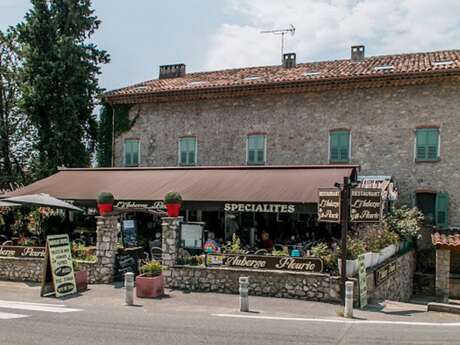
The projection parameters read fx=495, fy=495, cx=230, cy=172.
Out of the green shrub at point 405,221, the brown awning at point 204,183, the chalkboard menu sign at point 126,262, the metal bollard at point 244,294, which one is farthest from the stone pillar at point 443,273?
the chalkboard menu sign at point 126,262

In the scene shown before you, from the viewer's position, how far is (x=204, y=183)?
18.8 m

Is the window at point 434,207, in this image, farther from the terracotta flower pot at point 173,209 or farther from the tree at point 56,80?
the tree at point 56,80

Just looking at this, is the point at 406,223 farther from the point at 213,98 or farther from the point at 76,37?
the point at 76,37

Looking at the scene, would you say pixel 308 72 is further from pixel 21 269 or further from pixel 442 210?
pixel 21 269

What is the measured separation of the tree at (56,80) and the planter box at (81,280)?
46.1 ft

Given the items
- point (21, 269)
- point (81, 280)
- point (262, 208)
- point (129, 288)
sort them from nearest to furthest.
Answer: point (129, 288) → point (81, 280) → point (21, 269) → point (262, 208)

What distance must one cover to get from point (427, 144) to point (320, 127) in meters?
4.55

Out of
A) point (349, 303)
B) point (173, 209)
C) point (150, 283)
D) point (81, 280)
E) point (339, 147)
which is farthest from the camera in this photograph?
point (339, 147)

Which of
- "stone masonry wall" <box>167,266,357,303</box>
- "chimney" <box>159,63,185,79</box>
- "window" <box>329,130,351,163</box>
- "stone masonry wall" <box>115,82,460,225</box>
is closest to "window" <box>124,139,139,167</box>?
"stone masonry wall" <box>115,82,460,225</box>

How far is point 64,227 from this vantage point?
20.0m

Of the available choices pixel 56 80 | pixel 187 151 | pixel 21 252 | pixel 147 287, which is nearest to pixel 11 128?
pixel 56 80

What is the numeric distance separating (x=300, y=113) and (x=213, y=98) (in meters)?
4.38

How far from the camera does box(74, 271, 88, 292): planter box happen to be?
45.5ft

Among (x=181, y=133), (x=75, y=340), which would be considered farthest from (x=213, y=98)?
(x=75, y=340)
